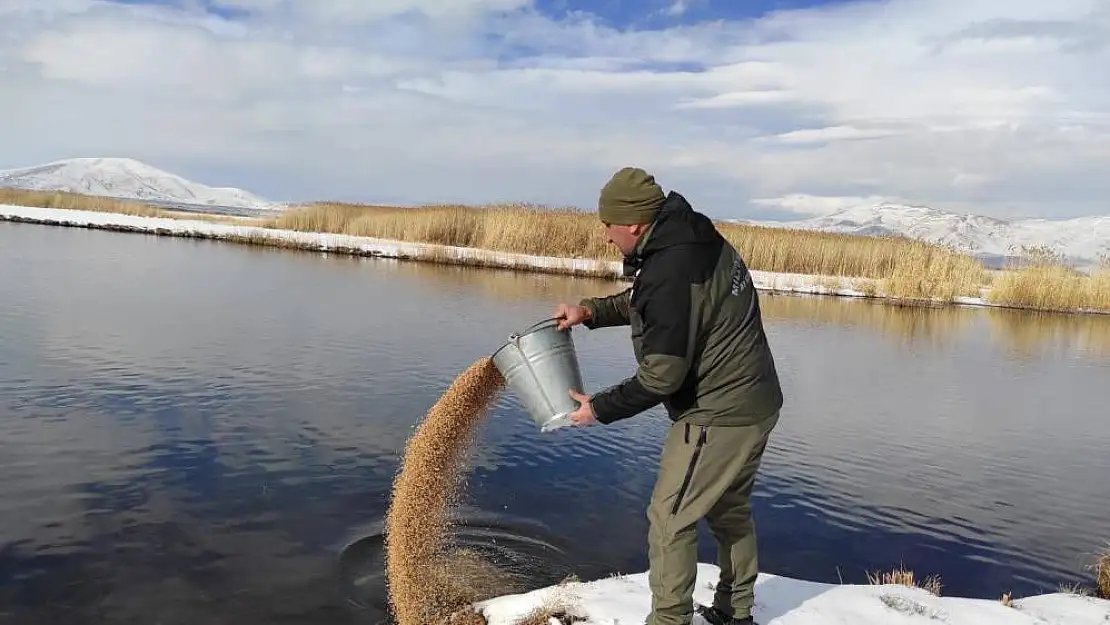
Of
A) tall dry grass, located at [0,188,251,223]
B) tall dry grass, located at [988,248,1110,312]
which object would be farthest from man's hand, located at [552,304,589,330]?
tall dry grass, located at [0,188,251,223]

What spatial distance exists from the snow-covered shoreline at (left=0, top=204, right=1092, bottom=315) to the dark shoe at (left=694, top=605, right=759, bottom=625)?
755 inches

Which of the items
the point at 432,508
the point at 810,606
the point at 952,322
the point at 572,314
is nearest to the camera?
the point at 572,314

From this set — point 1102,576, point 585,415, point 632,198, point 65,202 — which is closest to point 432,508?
point 585,415

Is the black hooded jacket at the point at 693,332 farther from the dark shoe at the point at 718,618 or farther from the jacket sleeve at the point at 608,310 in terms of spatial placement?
the dark shoe at the point at 718,618

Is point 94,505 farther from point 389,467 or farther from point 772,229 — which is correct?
point 772,229

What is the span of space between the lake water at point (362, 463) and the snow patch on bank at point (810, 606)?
71 cm

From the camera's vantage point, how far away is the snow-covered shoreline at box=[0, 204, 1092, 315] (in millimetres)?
23000

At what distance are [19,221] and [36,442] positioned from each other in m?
26.6

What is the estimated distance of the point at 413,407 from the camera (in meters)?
7.39

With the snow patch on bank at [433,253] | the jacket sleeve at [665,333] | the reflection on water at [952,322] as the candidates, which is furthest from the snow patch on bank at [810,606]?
the snow patch on bank at [433,253]

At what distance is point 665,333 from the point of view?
106 inches

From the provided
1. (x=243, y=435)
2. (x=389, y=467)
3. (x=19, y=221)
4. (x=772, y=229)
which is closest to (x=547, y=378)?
(x=389, y=467)

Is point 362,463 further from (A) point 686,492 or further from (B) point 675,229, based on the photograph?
(B) point 675,229

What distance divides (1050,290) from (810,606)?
23.7 m
